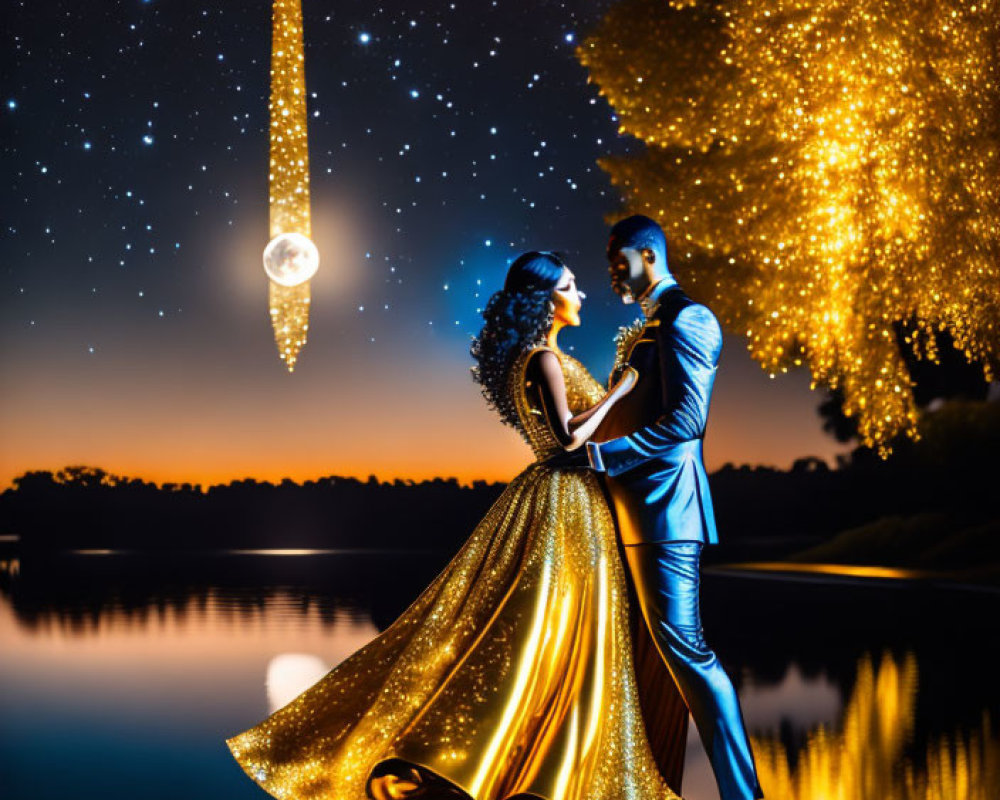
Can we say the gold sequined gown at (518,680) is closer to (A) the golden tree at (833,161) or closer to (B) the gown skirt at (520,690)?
(B) the gown skirt at (520,690)

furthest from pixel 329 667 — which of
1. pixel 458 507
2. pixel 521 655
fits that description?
pixel 458 507

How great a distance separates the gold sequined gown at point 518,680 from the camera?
3.86 metres

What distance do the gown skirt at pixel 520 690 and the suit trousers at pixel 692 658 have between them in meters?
0.17

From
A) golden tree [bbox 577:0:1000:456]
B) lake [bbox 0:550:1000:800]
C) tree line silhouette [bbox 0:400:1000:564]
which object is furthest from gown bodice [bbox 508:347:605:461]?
tree line silhouette [bbox 0:400:1000:564]

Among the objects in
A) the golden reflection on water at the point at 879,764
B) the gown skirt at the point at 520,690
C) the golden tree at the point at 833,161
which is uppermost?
the golden tree at the point at 833,161

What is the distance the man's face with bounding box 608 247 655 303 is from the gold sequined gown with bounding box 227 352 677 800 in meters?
0.35

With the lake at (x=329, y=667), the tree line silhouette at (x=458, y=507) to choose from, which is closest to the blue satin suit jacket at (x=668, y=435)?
the lake at (x=329, y=667)

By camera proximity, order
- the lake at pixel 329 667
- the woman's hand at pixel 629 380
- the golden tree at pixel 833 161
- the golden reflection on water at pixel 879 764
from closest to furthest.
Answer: the woman's hand at pixel 629 380, the golden reflection on water at pixel 879 764, the lake at pixel 329 667, the golden tree at pixel 833 161

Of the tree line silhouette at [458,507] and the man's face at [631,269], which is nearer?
the man's face at [631,269]

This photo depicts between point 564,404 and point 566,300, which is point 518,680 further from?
point 566,300

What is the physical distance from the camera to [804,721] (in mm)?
6387

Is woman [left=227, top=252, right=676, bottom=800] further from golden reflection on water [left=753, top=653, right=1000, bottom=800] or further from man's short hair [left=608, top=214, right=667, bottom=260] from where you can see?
golden reflection on water [left=753, top=653, right=1000, bottom=800]

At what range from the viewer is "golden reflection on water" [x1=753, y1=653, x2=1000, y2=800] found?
4.67 meters

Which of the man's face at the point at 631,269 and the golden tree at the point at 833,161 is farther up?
the golden tree at the point at 833,161
